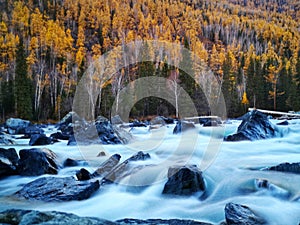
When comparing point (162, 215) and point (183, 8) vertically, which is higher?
point (183, 8)

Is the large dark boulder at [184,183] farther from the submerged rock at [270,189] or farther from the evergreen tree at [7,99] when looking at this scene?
the evergreen tree at [7,99]

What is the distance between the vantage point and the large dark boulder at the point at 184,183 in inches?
178

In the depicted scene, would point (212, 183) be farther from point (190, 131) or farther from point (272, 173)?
point (190, 131)

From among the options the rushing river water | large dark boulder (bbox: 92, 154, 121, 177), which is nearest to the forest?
large dark boulder (bbox: 92, 154, 121, 177)

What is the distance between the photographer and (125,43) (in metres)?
70.7

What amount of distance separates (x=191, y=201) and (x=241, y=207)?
3.18 feet

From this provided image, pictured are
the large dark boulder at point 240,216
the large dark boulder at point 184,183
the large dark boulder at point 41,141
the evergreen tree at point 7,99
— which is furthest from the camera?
the evergreen tree at point 7,99

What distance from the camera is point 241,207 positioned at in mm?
3473

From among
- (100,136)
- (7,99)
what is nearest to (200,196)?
(100,136)

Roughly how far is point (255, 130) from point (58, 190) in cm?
752

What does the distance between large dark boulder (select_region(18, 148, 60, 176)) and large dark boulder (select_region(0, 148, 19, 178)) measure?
14cm

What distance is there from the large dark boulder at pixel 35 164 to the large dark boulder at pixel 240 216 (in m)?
3.88

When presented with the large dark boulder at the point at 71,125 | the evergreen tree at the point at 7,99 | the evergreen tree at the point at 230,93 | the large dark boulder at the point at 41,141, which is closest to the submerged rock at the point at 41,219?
the large dark boulder at the point at 41,141

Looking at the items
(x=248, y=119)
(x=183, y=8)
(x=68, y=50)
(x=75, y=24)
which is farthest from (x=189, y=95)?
(x=183, y=8)
